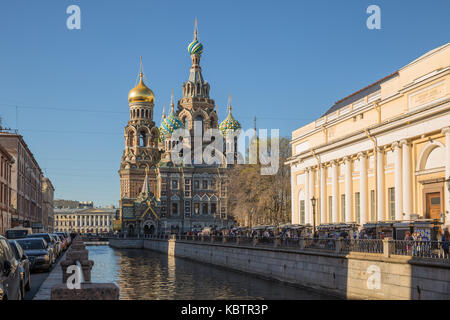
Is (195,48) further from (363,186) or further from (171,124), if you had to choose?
(363,186)

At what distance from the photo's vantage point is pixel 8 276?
483 inches

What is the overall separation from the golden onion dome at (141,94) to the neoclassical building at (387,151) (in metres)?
74.9

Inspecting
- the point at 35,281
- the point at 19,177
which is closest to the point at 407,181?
the point at 35,281

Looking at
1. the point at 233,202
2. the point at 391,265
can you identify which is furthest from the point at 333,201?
the point at 233,202

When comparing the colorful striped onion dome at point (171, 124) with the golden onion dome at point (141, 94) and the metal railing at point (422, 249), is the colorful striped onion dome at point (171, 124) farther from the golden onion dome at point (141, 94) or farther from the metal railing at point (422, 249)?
the metal railing at point (422, 249)

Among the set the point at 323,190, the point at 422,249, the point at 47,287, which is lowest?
the point at 47,287

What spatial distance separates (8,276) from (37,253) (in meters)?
13.9

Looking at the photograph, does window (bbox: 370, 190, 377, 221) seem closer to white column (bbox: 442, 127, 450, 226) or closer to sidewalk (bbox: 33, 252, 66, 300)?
white column (bbox: 442, 127, 450, 226)

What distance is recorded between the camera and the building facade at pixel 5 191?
183 feet

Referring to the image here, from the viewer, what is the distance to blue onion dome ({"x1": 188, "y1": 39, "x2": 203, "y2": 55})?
125369mm

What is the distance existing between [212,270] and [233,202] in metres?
29.7

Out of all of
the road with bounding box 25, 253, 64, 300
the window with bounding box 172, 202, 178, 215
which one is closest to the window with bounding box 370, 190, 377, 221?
the road with bounding box 25, 253, 64, 300

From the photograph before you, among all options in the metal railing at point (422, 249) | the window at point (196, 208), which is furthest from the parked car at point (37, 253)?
the window at point (196, 208)

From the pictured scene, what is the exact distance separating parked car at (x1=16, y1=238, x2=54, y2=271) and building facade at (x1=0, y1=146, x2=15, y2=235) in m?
28.7
